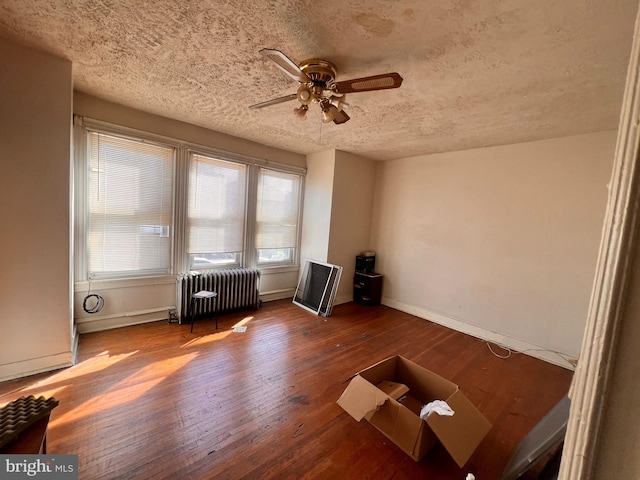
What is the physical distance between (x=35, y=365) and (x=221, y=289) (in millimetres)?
1808

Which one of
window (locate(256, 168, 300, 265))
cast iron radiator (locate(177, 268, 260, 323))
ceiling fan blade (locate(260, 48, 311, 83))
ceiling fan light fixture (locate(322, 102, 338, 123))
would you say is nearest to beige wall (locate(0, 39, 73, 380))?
cast iron radiator (locate(177, 268, 260, 323))

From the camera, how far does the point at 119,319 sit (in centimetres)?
312

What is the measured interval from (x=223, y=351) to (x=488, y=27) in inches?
133

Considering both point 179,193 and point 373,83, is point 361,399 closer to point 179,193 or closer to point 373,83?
point 373,83

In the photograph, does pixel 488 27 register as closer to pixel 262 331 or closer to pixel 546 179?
pixel 546 179

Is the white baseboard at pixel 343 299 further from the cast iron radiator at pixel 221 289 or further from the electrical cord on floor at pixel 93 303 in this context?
the electrical cord on floor at pixel 93 303

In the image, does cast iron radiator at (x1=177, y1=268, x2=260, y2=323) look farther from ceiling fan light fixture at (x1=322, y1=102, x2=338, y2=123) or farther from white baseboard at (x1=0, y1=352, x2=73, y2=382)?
ceiling fan light fixture at (x1=322, y1=102, x2=338, y2=123)

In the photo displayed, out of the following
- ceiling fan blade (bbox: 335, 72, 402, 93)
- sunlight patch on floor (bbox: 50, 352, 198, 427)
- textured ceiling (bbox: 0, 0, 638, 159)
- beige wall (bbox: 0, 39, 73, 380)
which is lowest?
sunlight patch on floor (bbox: 50, 352, 198, 427)

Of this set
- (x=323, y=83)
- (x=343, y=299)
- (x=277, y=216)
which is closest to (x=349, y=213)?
(x=277, y=216)

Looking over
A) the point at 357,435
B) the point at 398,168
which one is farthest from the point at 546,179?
the point at 357,435

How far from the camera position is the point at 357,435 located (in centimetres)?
181

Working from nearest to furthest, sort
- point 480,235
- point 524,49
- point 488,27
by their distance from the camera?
point 488,27 → point 524,49 → point 480,235

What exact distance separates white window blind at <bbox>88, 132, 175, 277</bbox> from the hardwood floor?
2.69ft

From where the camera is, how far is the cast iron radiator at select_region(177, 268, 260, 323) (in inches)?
133
